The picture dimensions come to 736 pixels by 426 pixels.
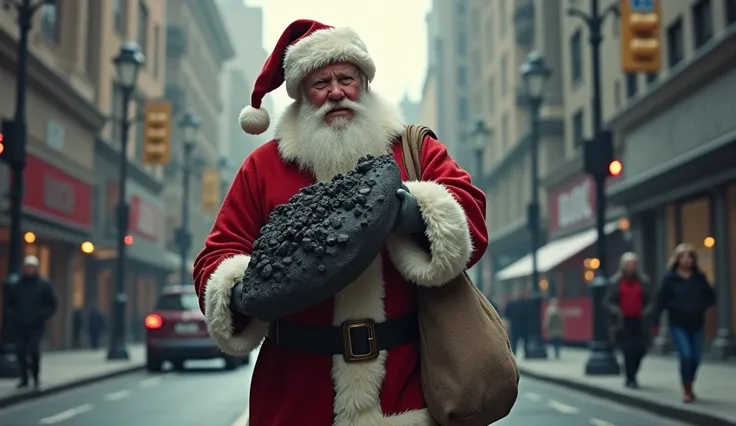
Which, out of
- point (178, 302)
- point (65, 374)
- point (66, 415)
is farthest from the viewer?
point (178, 302)

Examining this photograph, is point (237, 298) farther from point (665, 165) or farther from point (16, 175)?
point (665, 165)

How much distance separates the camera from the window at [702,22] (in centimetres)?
2292

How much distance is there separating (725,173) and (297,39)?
19074mm

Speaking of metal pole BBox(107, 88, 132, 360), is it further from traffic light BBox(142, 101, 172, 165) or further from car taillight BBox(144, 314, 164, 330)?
car taillight BBox(144, 314, 164, 330)

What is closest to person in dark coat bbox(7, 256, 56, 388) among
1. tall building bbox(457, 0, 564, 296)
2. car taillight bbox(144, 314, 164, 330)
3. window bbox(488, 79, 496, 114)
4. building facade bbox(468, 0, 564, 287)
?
car taillight bbox(144, 314, 164, 330)

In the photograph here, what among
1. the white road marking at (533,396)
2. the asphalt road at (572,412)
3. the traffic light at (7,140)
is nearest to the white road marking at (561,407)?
the asphalt road at (572,412)

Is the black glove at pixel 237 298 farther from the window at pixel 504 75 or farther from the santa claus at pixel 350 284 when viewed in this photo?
the window at pixel 504 75

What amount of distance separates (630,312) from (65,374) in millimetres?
9709

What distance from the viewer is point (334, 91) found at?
11.0 ft

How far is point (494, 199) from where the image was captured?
58.1m

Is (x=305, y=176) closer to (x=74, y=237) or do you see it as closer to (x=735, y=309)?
(x=735, y=309)

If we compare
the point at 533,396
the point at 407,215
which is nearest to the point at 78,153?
the point at 533,396

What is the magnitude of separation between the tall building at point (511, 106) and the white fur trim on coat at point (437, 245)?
37.6 meters

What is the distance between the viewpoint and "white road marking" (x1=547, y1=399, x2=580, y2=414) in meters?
13.0
